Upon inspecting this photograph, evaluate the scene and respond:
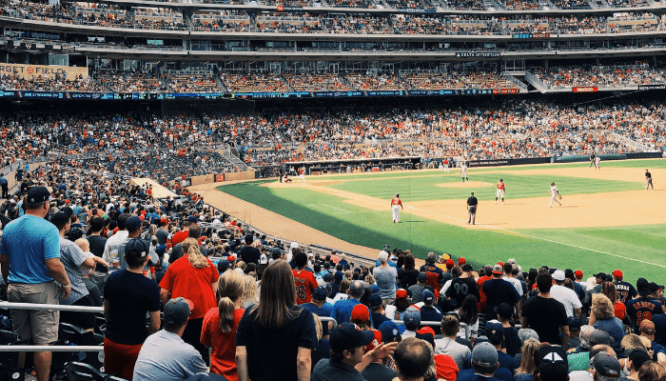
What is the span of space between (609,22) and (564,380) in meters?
91.3

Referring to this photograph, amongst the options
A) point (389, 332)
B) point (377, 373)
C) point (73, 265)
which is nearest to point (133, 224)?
point (73, 265)

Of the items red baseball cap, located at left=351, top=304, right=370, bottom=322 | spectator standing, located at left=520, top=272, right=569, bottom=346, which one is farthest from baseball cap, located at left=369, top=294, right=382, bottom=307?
spectator standing, located at left=520, top=272, right=569, bottom=346

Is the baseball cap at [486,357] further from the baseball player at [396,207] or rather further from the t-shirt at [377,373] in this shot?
the baseball player at [396,207]

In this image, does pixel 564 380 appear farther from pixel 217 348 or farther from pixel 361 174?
pixel 361 174

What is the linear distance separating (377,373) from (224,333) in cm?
155

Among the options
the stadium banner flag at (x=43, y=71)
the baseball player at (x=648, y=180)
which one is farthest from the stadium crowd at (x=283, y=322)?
the stadium banner flag at (x=43, y=71)

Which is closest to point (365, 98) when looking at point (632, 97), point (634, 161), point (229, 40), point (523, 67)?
point (229, 40)

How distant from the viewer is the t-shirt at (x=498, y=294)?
9711 millimetres

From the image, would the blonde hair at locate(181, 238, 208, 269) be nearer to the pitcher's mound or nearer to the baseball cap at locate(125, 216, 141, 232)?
the baseball cap at locate(125, 216, 141, 232)

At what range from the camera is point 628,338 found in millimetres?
6664

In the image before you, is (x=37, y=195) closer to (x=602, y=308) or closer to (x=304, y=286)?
(x=304, y=286)

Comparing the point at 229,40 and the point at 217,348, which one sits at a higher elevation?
the point at 229,40

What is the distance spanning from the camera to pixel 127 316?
235 inches

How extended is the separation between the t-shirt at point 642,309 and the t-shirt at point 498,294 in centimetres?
175
